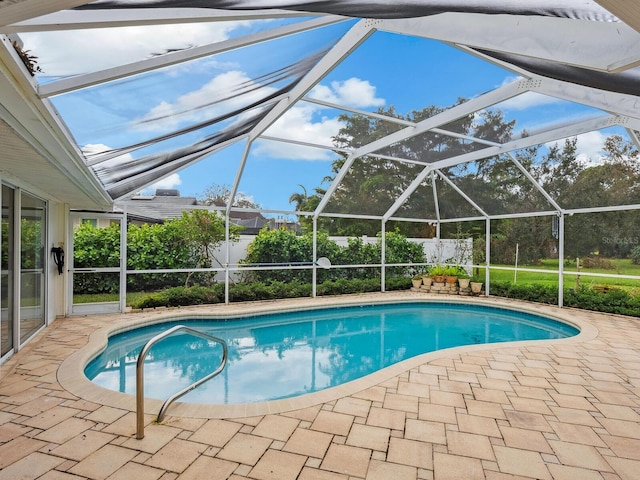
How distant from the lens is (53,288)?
744 centimetres

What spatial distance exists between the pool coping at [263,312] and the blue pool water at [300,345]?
0.20 metres

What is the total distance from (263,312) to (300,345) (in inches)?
75.9

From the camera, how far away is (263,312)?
8844mm

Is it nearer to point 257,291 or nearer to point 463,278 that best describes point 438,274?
point 463,278

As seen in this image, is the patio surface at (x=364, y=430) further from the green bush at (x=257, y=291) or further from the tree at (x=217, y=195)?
the tree at (x=217, y=195)

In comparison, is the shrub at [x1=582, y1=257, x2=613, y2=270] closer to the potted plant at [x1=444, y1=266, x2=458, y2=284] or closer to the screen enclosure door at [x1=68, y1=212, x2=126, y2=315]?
the potted plant at [x1=444, y1=266, x2=458, y2=284]

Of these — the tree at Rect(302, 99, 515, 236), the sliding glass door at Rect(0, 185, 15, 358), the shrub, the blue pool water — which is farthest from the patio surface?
the shrub

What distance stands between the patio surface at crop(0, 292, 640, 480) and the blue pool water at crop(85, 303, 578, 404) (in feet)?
3.68

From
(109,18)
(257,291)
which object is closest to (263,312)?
(257,291)

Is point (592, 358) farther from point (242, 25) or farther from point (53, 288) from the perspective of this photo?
point (53, 288)

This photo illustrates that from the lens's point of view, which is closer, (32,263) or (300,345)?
(32,263)

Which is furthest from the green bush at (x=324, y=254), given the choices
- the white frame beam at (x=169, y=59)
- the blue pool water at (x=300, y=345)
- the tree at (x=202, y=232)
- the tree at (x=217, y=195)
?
the white frame beam at (x=169, y=59)

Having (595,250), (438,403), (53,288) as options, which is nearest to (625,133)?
(595,250)

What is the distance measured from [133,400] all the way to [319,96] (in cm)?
461
